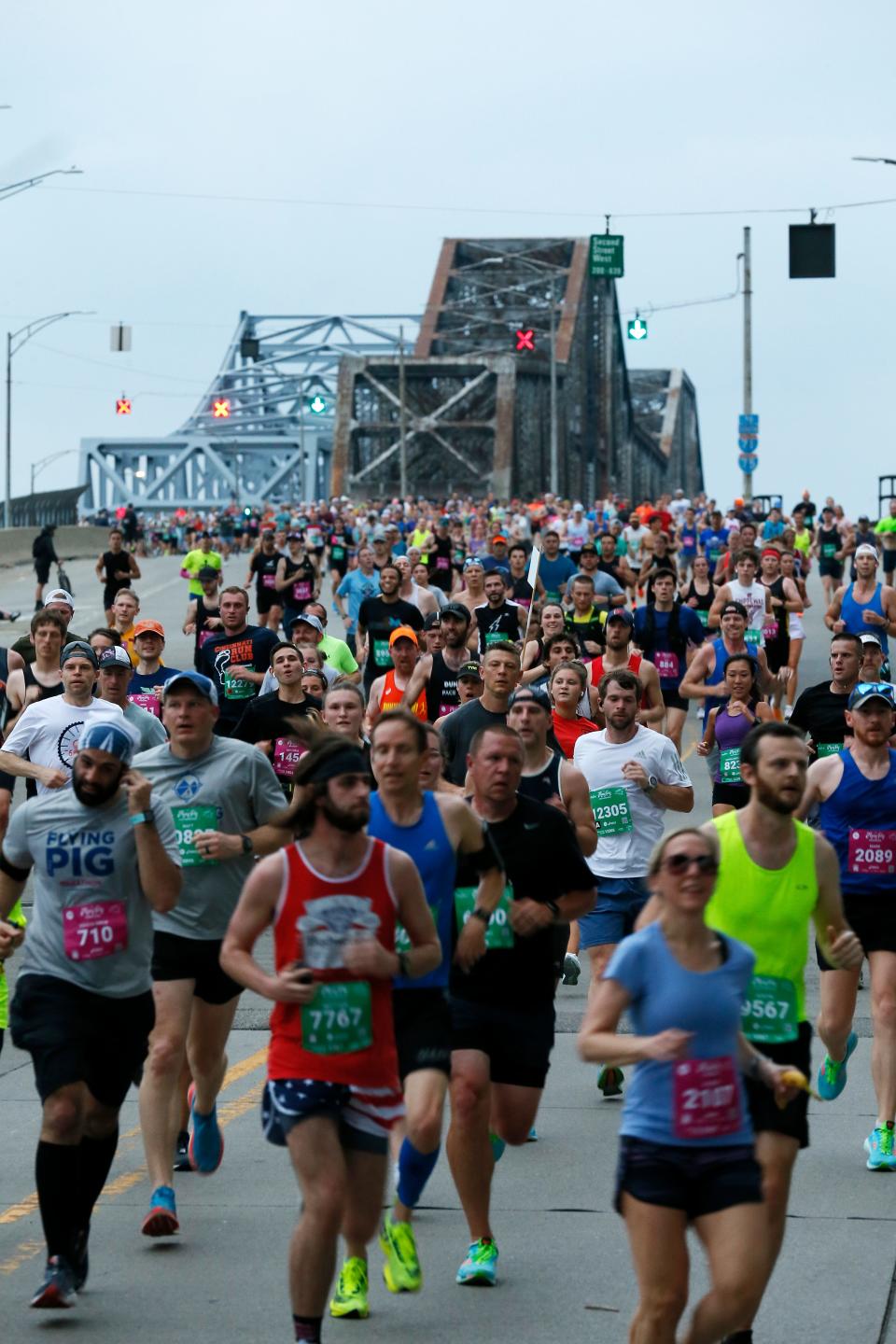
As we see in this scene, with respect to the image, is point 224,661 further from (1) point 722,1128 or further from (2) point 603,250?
(2) point 603,250

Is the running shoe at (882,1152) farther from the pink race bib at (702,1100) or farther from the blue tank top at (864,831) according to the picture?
the pink race bib at (702,1100)

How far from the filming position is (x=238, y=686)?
13789 mm

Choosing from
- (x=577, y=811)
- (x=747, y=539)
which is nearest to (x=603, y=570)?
(x=747, y=539)

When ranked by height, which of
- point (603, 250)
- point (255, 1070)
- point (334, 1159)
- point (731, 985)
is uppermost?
point (603, 250)

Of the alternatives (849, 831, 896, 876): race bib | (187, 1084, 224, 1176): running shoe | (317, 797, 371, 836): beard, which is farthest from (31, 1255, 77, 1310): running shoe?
(849, 831, 896, 876): race bib

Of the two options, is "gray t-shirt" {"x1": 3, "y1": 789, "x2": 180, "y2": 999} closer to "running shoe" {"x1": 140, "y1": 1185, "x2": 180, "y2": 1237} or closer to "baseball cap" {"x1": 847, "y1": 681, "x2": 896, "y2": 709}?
"running shoe" {"x1": 140, "y1": 1185, "x2": 180, "y2": 1237}

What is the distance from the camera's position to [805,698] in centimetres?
1155

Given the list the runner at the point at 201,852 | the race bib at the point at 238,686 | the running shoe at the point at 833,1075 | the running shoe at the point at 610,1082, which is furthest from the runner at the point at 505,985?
the race bib at the point at 238,686

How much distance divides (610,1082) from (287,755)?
8.23ft

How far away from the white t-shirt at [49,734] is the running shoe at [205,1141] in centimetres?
251

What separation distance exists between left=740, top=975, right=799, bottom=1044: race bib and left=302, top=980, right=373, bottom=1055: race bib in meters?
1.05

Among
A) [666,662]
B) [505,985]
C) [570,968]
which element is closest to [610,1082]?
[570,968]

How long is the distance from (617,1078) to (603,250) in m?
41.3

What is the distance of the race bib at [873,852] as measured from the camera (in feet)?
26.6
